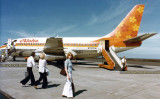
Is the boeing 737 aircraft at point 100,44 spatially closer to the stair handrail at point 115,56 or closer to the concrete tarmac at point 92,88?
the stair handrail at point 115,56

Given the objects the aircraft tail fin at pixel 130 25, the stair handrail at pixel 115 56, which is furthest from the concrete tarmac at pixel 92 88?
the aircraft tail fin at pixel 130 25

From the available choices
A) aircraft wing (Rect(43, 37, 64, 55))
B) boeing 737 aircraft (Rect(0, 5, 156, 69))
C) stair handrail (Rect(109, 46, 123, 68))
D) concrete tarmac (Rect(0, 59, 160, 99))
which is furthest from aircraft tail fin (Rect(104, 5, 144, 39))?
concrete tarmac (Rect(0, 59, 160, 99))

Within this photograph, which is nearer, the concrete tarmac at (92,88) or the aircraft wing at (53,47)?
the concrete tarmac at (92,88)

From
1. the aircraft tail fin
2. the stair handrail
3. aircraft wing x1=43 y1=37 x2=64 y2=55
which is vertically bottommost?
the stair handrail

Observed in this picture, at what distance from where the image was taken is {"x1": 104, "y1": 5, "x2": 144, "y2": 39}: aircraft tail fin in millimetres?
18031

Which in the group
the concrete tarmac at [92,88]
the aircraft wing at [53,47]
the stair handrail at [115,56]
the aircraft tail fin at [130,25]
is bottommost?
the concrete tarmac at [92,88]

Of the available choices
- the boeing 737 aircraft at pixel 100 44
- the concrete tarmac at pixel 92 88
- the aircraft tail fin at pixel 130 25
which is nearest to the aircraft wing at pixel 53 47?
the boeing 737 aircraft at pixel 100 44

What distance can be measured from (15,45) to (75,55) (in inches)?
400

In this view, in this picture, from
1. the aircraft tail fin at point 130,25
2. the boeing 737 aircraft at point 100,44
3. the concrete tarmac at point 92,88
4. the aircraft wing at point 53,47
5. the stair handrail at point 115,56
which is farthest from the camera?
A: the aircraft tail fin at point 130,25

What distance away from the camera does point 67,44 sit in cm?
1920

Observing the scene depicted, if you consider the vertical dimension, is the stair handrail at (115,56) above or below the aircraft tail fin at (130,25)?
below

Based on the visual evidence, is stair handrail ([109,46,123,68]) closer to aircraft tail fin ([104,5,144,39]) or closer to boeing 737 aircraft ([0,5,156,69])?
boeing 737 aircraft ([0,5,156,69])

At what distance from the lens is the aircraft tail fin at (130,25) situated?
1803 cm

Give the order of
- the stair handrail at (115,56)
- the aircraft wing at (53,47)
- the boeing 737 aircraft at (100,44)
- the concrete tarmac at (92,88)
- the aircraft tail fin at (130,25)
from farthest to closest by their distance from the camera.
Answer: the aircraft tail fin at (130,25) < the boeing 737 aircraft at (100,44) < the aircraft wing at (53,47) < the stair handrail at (115,56) < the concrete tarmac at (92,88)
